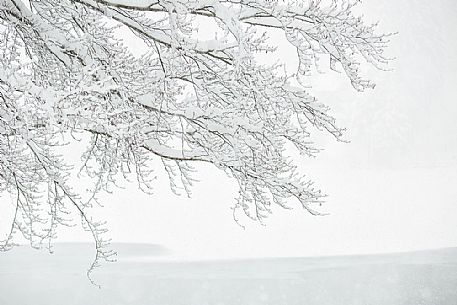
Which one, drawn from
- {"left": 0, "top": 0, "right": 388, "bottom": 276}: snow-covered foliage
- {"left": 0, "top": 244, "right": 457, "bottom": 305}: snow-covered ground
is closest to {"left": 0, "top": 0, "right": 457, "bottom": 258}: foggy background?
{"left": 0, "top": 244, "right": 457, "bottom": 305}: snow-covered ground

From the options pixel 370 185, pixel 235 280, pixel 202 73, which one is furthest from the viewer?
pixel 370 185

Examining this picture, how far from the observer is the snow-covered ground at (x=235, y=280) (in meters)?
14.9

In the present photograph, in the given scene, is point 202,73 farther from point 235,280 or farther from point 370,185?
point 370,185

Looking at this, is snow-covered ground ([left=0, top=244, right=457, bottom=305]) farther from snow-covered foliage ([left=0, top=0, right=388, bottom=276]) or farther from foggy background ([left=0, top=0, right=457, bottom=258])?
snow-covered foliage ([left=0, top=0, right=388, bottom=276])

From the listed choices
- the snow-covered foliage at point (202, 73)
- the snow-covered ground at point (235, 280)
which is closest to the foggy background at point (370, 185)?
the snow-covered ground at point (235, 280)

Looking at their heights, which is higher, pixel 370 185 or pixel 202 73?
pixel 370 185

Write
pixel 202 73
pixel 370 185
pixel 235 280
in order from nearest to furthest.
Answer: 1. pixel 202 73
2. pixel 235 280
3. pixel 370 185

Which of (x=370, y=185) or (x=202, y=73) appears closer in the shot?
(x=202, y=73)

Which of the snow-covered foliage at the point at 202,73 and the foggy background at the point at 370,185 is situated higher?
the foggy background at the point at 370,185

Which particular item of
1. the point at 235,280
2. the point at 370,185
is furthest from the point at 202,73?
the point at 370,185

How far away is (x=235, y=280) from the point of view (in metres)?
16.8

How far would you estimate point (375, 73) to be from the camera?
4503cm

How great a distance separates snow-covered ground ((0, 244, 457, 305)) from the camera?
48.8 feet

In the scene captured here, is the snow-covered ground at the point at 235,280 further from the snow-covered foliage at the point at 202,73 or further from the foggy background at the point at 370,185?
the snow-covered foliage at the point at 202,73
